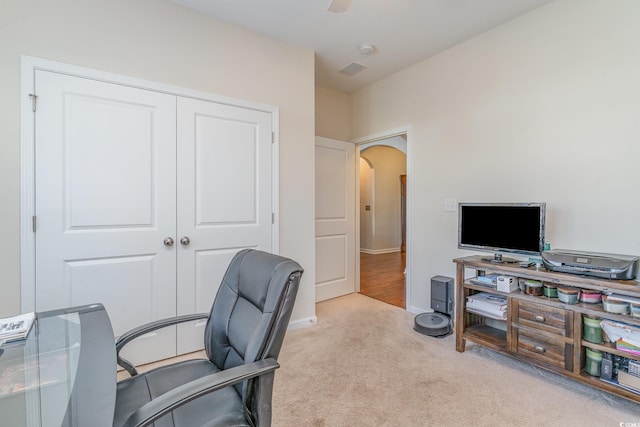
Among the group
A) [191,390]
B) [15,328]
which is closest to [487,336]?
[191,390]

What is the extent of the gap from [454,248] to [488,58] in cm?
178

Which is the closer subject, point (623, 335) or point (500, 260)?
point (623, 335)

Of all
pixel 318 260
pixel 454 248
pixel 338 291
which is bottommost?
pixel 338 291

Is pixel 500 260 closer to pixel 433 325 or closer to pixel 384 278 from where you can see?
pixel 433 325

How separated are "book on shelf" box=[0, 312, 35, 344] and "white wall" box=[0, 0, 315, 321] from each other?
85 centimetres

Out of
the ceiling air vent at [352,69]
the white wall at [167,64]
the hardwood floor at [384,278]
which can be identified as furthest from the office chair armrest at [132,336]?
the ceiling air vent at [352,69]

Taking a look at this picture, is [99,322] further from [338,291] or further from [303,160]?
[338,291]

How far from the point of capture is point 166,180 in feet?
7.57

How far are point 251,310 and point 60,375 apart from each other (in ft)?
2.09

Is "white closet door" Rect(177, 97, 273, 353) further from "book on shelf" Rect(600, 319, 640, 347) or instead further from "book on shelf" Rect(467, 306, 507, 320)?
"book on shelf" Rect(600, 319, 640, 347)

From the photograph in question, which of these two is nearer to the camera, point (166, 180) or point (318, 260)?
point (166, 180)

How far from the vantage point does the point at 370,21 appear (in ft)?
8.39

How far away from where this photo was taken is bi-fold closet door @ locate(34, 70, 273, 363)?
6.40 ft

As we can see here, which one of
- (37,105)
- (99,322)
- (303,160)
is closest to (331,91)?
(303,160)
